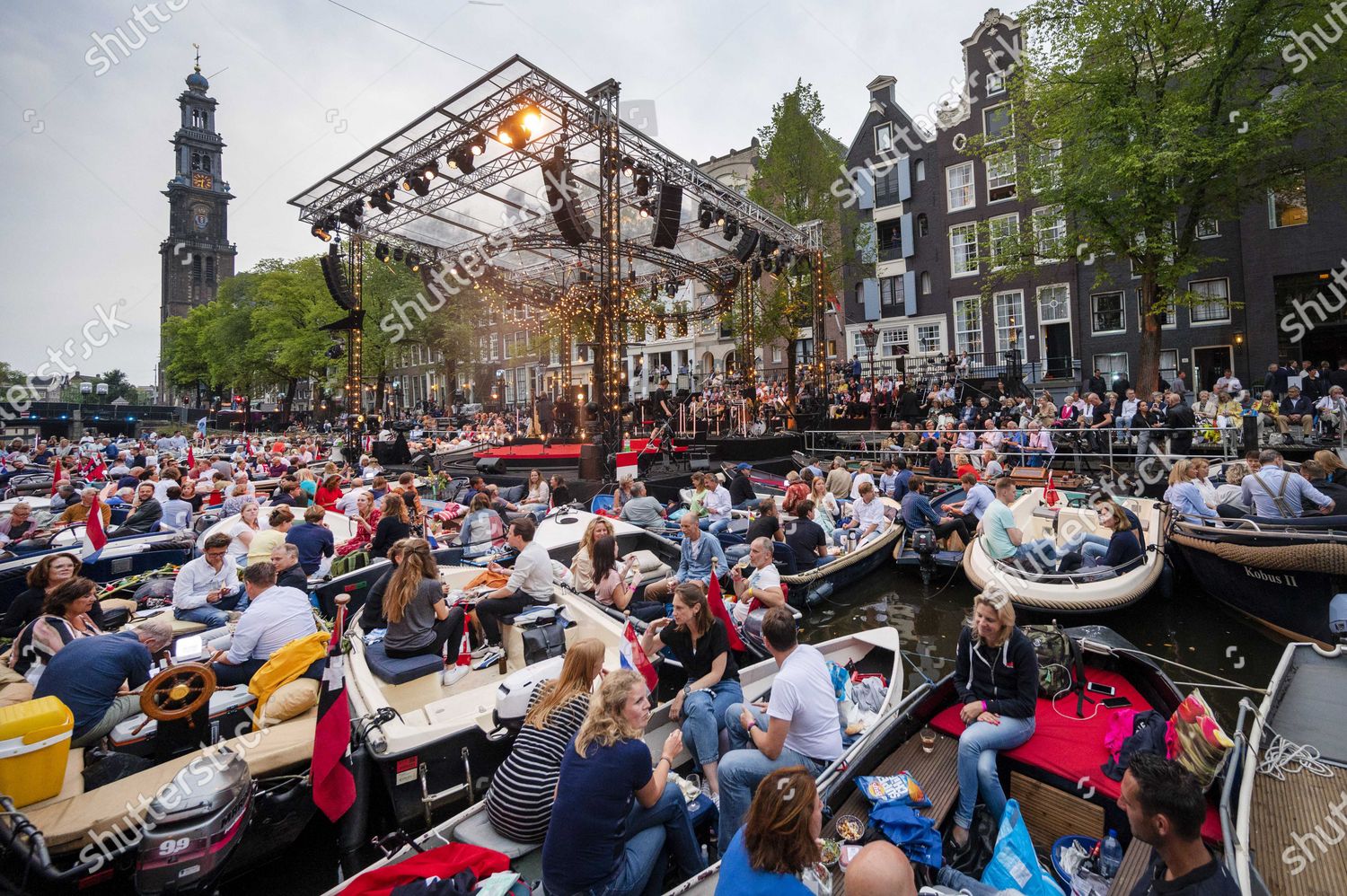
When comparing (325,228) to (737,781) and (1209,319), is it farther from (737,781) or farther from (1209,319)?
(1209,319)

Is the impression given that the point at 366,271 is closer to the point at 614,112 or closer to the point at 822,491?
the point at 614,112

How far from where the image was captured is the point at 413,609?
500cm

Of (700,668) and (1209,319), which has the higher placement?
(1209,319)

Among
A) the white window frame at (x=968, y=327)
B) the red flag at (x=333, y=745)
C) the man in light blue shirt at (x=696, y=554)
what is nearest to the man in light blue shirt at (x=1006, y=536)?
the man in light blue shirt at (x=696, y=554)

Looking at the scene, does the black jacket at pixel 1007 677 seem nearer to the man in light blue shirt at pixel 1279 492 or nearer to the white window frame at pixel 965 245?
the man in light blue shirt at pixel 1279 492

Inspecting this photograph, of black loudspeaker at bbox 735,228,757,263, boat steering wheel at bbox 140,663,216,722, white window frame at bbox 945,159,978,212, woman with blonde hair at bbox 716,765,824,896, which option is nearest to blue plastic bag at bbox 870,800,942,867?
woman with blonde hair at bbox 716,765,824,896

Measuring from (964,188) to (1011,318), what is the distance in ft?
21.4

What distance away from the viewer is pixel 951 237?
2700cm

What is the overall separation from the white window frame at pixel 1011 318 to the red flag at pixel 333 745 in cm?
2701

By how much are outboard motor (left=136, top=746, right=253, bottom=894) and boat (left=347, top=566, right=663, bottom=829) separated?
0.75m

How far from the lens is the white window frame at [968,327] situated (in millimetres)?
26188

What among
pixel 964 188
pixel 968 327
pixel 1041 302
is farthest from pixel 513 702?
pixel 964 188

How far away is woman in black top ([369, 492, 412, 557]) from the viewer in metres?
7.58

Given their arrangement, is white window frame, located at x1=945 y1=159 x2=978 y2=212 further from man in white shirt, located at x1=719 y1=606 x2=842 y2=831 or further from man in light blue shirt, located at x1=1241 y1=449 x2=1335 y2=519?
man in white shirt, located at x1=719 y1=606 x2=842 y2=831
